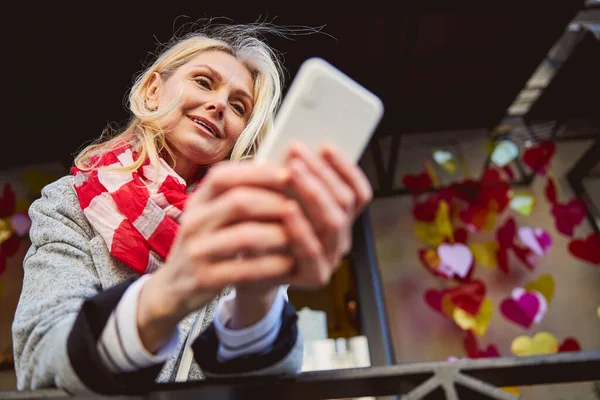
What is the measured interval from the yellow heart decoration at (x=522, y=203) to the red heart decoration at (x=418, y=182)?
0.44 metres

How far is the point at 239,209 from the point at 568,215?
2.31 meters

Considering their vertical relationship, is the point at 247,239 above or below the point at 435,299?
above

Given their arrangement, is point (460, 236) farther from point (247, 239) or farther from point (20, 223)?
point (20, 223)

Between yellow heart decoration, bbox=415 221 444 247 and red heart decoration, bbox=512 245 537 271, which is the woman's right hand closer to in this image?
yellow heart decoration, bbox=415 221 444 247

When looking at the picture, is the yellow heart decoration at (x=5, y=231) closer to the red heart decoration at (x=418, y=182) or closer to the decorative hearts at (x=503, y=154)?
the red heart decoration at (x=418, y=182)

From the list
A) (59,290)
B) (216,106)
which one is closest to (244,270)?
(59,290)

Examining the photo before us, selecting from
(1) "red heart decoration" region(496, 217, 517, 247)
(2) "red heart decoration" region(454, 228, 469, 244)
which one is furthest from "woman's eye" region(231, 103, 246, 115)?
(1) "red heart decoration" region(496, 217, 517, 247)

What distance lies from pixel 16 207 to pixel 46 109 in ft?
2.32

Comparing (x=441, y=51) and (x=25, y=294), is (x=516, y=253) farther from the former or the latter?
(x=25, y=294)

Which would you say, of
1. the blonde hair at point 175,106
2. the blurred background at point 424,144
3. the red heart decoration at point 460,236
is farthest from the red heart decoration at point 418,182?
the blonde hair at point 175,106

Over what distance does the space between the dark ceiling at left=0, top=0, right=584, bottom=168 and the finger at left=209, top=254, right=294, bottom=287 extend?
3.34ft

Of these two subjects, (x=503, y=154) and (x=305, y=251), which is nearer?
(x=305, y=251)

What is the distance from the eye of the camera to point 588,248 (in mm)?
2006

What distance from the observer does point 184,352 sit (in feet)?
1.58
